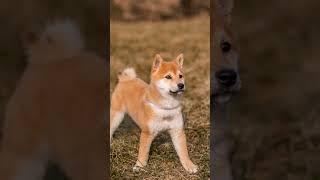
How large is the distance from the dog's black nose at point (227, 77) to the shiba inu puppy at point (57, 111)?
17.1 inches

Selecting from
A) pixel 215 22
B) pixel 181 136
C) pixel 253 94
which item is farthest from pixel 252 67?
pixel 181 136

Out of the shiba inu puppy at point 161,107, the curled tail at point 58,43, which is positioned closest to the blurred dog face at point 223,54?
the shiba inu puppy at point 161,107

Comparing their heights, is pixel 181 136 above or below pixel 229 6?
below

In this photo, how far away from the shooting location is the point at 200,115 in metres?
2.71

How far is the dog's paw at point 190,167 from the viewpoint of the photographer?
227cm

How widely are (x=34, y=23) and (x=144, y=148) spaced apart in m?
0.62

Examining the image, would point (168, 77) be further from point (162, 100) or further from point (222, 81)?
point (222, 81)

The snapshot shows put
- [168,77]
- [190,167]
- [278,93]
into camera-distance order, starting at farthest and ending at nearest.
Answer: [278,93], [190,167], [168,77]

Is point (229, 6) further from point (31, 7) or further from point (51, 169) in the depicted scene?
point (51, 169)

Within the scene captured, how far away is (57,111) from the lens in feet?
7.17

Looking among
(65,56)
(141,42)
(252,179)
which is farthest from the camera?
(141,42)

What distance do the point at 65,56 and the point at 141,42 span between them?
8.66 feet

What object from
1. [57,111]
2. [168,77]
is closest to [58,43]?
[57,111]

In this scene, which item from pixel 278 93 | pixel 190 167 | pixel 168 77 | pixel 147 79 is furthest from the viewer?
pixel 147 79
